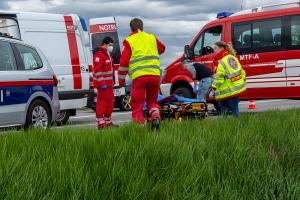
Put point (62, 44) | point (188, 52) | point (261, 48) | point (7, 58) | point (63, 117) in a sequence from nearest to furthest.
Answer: point (7, 58), point (62, 44), point (63, 117), point (261, 48), point (188, 52)

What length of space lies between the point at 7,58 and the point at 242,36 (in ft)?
22.6

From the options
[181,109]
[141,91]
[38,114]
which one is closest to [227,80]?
[181,109]

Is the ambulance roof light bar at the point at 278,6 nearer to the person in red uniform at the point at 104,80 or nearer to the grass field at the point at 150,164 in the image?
the person in red uniform at the point at 104,80

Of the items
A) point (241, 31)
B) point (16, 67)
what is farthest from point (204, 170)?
point (241, 31)

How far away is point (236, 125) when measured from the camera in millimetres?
6887

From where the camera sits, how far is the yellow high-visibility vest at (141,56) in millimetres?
8945

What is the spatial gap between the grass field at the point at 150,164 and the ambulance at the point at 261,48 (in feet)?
25.5

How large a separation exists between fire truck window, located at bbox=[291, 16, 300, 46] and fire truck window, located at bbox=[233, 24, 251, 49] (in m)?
1.14

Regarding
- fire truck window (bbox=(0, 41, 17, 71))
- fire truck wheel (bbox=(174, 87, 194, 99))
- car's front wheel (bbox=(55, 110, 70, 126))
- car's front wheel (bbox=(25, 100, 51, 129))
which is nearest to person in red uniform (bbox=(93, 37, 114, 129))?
car's front wheel (bbox=(25, 100, 51, 129))

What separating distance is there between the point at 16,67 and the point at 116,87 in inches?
309

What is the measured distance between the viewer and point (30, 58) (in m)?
10.3

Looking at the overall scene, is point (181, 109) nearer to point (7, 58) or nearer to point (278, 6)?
point (7, 58)

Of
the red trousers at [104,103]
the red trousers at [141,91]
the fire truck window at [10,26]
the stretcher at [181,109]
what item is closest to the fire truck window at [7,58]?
the red trousers at [104,103]

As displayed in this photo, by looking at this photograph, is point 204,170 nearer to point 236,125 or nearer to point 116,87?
point 236,125
